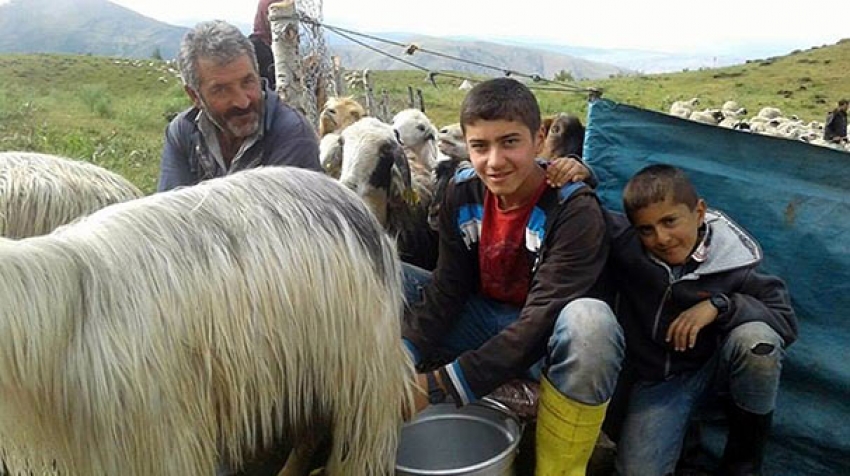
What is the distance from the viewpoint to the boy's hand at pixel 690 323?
2.56 m

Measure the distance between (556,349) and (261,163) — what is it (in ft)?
4.82

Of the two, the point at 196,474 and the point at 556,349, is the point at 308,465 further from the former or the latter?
the point at 556,349

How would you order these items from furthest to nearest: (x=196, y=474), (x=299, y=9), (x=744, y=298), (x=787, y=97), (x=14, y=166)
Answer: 1. (x=787, y=97)
2. (x=299, y=9)
3. (x=14, y=166)
4. (x=744, y=298)
5. (x=196, y=474)

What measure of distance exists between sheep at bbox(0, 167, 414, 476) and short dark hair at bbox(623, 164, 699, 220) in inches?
36.4

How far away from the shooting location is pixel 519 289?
2867 mm

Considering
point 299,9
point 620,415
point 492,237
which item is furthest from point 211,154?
point 299,9

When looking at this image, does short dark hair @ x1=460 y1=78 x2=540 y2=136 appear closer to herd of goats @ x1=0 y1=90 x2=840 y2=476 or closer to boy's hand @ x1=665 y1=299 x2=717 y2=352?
herd of goats @ x1=0 y1=90 x2=840 y2=476

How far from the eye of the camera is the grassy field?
1245 centimetres

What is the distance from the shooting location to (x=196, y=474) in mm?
1983

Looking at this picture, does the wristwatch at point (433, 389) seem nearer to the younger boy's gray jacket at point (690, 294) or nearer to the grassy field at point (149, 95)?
the younger boy's gray jacket at point (690, 294)

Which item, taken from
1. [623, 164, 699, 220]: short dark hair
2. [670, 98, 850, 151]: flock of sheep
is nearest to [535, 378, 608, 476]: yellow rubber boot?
[623, 164, 699, 220]: short dark hair

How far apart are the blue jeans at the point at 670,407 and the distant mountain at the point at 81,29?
126 meters

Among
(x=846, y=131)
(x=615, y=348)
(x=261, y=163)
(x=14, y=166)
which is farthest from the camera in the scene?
(x=846, y=131)

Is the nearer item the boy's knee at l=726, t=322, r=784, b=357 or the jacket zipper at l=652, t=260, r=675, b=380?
the boy's knee at l=726, t=322, r=784, b=357
